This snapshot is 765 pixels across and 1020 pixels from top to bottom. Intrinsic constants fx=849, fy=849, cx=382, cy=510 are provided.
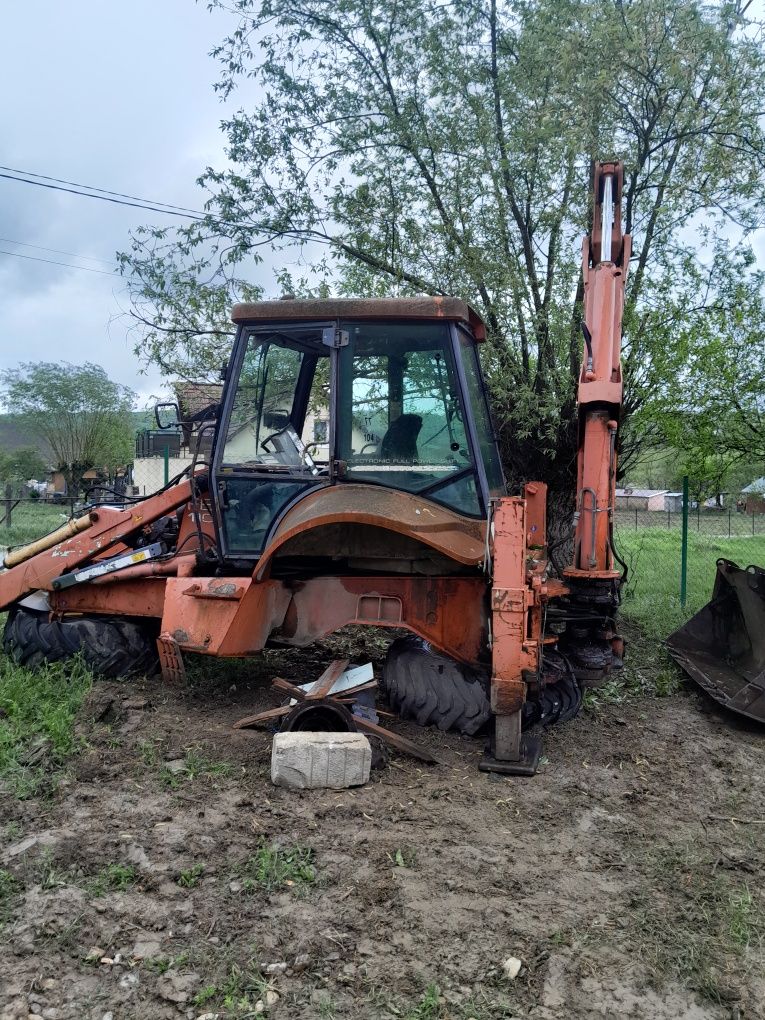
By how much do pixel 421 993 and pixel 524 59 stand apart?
7.08 metres

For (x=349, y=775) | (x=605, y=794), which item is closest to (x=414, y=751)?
(x=349, y=775)

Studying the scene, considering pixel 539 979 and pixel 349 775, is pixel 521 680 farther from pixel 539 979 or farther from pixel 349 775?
pixel 539 979

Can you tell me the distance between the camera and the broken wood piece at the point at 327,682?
4509 mm

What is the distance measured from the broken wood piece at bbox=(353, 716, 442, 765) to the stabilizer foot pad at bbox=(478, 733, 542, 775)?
0.81ft

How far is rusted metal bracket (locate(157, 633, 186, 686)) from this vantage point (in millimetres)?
5133

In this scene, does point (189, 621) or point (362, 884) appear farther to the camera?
point (189, 621)

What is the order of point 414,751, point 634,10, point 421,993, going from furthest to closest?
point 634,10, point 414,751, point 421,993

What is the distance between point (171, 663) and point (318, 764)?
1.61 m

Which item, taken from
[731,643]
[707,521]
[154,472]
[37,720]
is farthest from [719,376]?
[707,521]

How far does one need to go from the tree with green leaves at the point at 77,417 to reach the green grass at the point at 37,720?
2830 centimetres

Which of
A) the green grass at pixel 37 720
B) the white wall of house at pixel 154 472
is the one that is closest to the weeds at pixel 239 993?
the green grass at pixel 37 720

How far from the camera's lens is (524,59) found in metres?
7.16

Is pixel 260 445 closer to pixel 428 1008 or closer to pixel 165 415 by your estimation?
pixel 165 415

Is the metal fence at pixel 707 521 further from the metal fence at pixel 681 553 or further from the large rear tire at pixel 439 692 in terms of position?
the large rear tire at pixel 439 692
